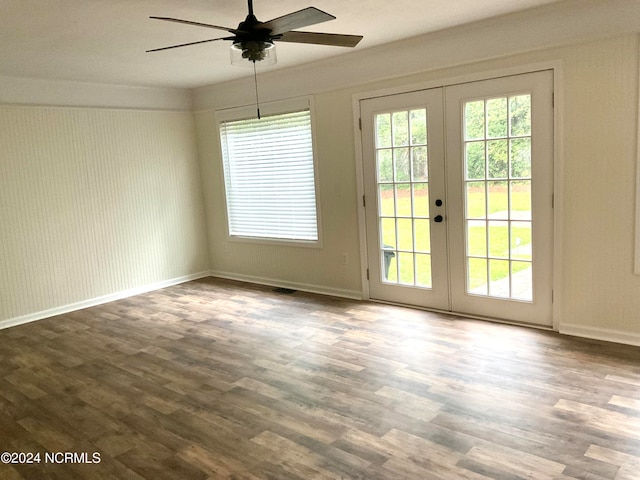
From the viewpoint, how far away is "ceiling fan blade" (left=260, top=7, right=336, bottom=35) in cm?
234

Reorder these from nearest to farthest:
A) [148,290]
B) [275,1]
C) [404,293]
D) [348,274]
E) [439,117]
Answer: [275,1] → [439,117] → [404,293] → [348,274] → [148,290]

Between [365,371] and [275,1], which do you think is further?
[365,371]

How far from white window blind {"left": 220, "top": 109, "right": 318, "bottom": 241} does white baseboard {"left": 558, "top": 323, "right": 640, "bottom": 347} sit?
266cm

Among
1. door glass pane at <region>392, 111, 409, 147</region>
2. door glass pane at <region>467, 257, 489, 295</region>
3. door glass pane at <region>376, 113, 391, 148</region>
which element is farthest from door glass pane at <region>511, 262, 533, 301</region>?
door glass pane at <region>376, 113, 391, 148</region>

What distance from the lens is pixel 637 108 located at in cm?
337

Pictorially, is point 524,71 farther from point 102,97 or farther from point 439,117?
point 102,97

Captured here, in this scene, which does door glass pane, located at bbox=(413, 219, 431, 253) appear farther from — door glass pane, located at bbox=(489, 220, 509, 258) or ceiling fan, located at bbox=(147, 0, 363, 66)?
A: ceiling fan, located at bbox=(147, 0, 363, 66)

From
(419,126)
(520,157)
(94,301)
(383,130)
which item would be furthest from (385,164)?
(94,301)

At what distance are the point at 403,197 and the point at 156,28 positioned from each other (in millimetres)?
2498

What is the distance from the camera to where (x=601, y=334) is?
373 cm

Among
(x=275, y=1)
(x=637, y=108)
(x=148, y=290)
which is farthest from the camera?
(x=148, y=290)

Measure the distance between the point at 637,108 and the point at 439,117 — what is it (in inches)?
57.4

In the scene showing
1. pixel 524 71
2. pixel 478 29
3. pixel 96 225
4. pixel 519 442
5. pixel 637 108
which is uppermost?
pixel 478 29

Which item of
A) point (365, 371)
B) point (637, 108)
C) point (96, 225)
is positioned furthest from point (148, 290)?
point (637, 108)
